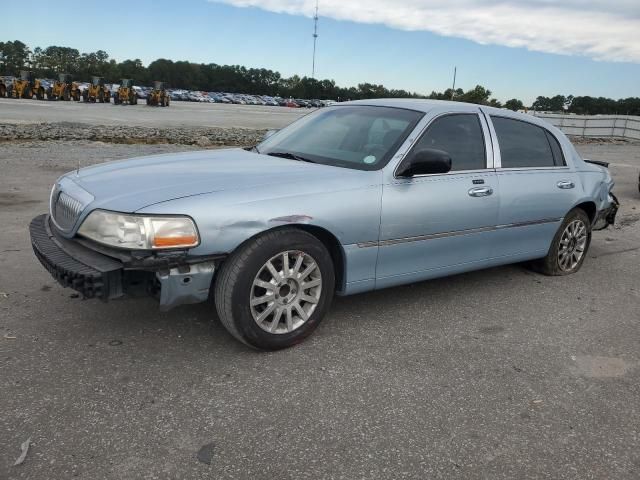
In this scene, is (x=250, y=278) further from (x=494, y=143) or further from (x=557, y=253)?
(x=557, y=253)

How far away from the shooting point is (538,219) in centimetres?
494

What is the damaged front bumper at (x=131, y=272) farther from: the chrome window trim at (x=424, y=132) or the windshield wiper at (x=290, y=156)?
the chrome window trim at (x=424, y=132)

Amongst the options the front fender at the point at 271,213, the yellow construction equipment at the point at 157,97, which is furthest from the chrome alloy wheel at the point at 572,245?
the yellow construction equipment at the point at 157,97

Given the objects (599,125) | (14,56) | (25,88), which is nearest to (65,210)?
(599,125)

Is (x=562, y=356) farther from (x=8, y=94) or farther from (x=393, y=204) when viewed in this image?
(x=8, y=94)

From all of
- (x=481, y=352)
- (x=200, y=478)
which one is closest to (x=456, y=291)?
(x=481, y=352)

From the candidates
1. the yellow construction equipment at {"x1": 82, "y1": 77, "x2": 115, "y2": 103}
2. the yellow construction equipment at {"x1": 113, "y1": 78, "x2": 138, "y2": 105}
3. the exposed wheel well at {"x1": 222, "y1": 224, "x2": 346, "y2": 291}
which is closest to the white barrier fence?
the exposed wheel well at {"x1": 222, "y1": 224, "x2": 346, "y2": 291}

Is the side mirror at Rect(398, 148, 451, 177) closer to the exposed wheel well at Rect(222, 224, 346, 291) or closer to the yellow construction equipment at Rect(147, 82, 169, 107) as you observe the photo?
the exposed wheel well at Rect(222, 224, 346, 291)

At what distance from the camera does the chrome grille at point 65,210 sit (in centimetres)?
Result: 342

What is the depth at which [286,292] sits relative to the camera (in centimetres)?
354

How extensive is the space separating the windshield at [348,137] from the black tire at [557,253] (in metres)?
1.92

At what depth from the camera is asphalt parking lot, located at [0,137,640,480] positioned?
2.55m

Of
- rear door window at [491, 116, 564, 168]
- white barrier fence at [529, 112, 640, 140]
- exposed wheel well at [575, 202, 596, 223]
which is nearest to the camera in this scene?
rear door window at [491, 116, 564, 168]

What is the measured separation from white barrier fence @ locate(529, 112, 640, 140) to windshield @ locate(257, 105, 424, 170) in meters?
29.3
